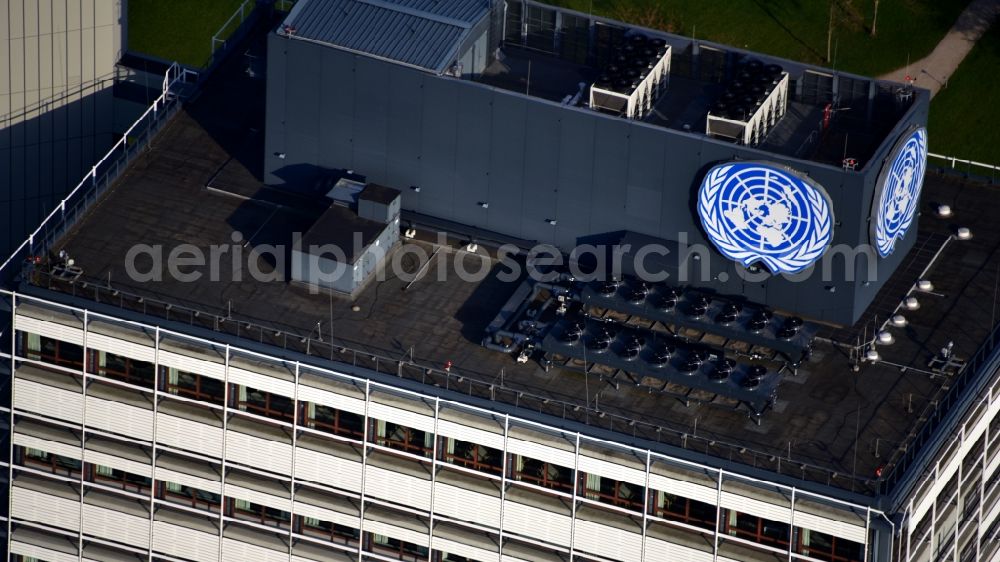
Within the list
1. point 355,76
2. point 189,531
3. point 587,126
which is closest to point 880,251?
point 587,126

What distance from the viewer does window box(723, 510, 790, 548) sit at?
172 m

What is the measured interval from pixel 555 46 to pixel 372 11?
13.8 m

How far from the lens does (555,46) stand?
19475cm

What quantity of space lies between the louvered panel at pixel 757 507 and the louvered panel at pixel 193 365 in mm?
32464

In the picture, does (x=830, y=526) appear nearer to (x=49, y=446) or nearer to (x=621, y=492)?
(x=621, y=492)

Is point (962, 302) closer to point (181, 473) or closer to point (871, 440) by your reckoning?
point (871, 440)

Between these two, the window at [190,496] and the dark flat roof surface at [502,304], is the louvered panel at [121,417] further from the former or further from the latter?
the dark flat roof surface at [502,304]

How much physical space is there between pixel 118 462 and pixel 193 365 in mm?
10035

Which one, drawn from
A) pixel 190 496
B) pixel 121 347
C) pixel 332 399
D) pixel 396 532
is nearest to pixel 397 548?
pixel 396 532

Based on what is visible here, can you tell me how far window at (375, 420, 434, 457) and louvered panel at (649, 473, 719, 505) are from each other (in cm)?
1464

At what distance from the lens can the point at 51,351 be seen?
18450cm

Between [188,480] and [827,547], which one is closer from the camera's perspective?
[827,547]

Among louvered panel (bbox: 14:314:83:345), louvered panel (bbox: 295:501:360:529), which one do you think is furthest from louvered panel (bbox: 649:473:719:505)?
louvered panel (bbox: 14:314:83:345)

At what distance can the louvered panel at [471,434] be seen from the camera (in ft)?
571
